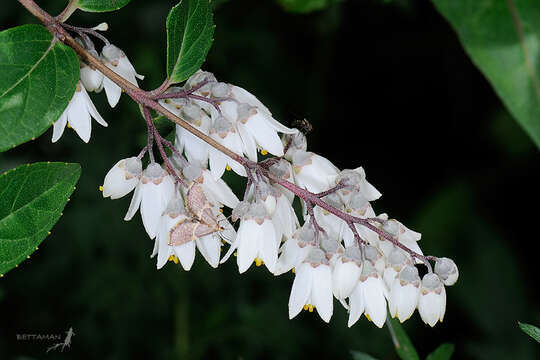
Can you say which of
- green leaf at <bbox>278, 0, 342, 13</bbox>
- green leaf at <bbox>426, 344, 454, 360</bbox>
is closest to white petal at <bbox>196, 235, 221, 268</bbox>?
green leaf at <bbox>426, 344, 454, 360</bbox>

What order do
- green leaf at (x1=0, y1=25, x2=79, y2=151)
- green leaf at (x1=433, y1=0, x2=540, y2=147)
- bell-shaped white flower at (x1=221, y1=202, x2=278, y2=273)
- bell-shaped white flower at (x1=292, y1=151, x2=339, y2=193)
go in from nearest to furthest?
green leaf at (x1=0, y1=25, x2=79, y2=151) < bell-shaped white flower at (x1=221, y1=202, x2=278, y2=273) < bell-shaped white flower at (x1=292, y1=151, x2=339, y2=193) < green leaf at (x1=433, y1=0, x2=540, y2=147)

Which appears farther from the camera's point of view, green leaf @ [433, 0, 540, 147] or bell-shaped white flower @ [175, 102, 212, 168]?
green leaf @ [433, 0, 540, 147]

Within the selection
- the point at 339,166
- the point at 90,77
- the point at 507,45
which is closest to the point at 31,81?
the point at 90,77

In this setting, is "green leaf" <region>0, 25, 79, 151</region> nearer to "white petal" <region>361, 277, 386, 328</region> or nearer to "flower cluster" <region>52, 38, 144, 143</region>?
"flower cluster" <region>52, 38, 144, 143</region>

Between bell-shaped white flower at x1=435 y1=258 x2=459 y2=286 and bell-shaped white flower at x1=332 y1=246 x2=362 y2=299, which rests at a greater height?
bell-shaped white flower at x1=435 y1=258 x2=459 y2=286

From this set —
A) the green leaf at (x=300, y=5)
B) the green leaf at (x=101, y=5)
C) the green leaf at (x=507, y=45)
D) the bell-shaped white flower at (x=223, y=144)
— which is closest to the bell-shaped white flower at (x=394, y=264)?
the bell-shaped white flower at (x=223, y=144)

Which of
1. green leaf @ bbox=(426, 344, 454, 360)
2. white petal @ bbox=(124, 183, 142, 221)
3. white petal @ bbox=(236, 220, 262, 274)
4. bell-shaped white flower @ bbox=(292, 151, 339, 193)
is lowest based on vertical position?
green leaf @ bbox=(426, 344, 454, 360)

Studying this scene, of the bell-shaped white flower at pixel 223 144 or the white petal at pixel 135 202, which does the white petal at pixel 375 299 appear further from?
the white petal at pixel 135 202
